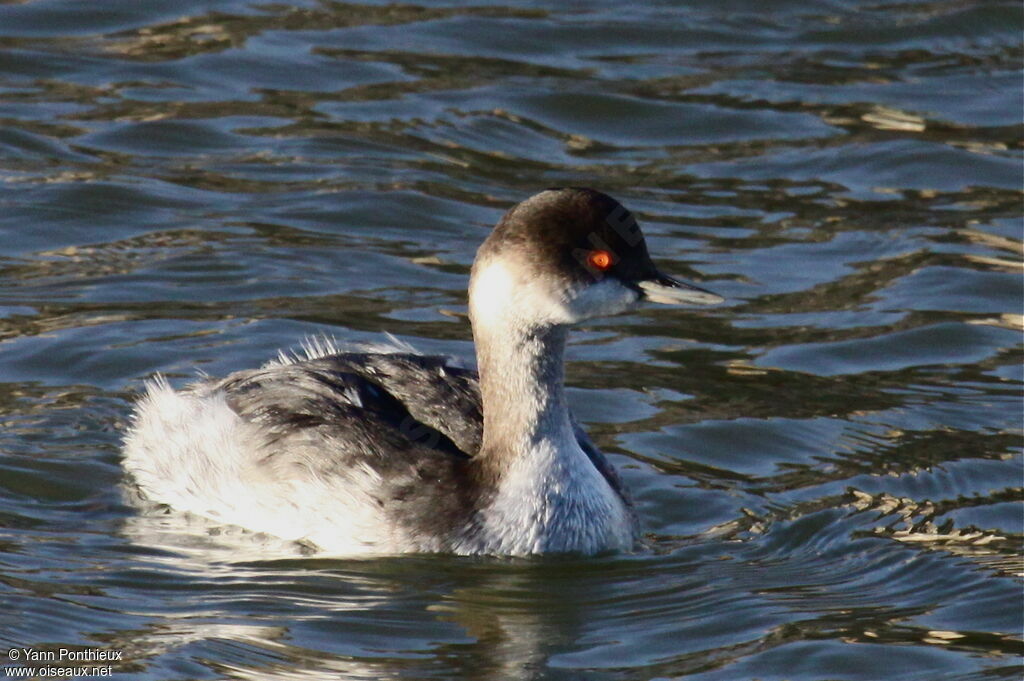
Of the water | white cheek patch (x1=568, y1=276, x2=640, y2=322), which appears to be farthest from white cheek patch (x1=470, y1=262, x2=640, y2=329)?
the water

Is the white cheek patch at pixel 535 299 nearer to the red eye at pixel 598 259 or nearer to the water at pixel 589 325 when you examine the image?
the red eye at pixel 598 259

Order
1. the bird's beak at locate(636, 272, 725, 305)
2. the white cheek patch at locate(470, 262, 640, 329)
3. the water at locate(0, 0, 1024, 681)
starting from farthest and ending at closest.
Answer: the bird's beak at locate(636, 272, 725, 305) → the white cheek patch at locate(470, 262, 640, 329) → the water at locate(0, 0, 1024, 681)

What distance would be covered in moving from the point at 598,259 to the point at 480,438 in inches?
44.0

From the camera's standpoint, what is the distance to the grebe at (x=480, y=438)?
7.99 meters

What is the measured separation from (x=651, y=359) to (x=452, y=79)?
4.98 m

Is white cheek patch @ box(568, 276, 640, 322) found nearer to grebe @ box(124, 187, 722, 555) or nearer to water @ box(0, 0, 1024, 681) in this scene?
grebe @ box(124, 187, 722, 555)

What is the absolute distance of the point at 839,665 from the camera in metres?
7.27

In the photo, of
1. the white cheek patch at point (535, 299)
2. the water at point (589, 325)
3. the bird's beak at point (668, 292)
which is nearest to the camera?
the water at point (589, 325)

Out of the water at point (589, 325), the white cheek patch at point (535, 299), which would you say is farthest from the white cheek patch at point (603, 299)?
the water at point (589, 325)

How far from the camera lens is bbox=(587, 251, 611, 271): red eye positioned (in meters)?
8.00

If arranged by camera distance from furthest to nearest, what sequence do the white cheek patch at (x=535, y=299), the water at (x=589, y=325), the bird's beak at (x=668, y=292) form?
the bird's beak at (x=668, y=292)
the white cheek patch at (x=535, y=299)
the water at (x=589, y=325)

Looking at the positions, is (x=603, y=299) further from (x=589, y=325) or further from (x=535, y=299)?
(x=589, y=325)

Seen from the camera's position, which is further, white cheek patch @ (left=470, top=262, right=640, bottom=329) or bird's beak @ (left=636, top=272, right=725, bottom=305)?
bird's beak @ (left=636, top=272, right=725, bottom=305)

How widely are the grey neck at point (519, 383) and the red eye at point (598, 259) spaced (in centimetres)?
37
